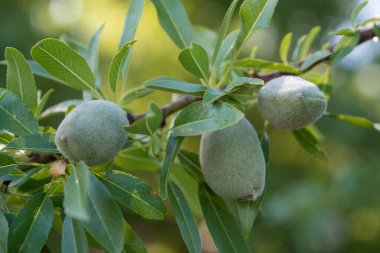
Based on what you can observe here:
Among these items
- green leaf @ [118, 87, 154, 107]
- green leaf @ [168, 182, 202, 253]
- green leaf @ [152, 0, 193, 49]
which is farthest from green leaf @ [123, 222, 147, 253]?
green leaf @ [152, 0, 193, 49]

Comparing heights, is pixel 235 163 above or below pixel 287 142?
above

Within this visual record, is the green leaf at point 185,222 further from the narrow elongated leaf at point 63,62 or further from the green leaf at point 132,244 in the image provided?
the narrow elongated leaf at point 63,62

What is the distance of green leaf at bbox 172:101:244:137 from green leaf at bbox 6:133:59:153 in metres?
0.14

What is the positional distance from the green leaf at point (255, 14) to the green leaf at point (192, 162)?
0.16 meters

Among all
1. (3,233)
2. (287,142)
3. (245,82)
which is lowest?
(287,142)

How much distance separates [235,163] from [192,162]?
12 cm

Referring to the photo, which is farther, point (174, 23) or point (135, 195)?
point (174, 23)

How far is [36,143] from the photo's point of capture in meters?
0.55

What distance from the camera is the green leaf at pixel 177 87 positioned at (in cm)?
56

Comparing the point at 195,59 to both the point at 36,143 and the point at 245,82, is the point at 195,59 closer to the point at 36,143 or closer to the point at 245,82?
the point at 245,82

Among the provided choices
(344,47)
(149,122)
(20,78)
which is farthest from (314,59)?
(20,78)

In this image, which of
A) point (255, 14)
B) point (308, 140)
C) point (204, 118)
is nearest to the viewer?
point (204, 118)

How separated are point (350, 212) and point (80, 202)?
6.61ft

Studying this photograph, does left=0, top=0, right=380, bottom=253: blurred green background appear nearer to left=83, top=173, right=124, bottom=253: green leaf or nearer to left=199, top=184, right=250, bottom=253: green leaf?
left=199, top=184, right=250, bottom=253: green leaf
